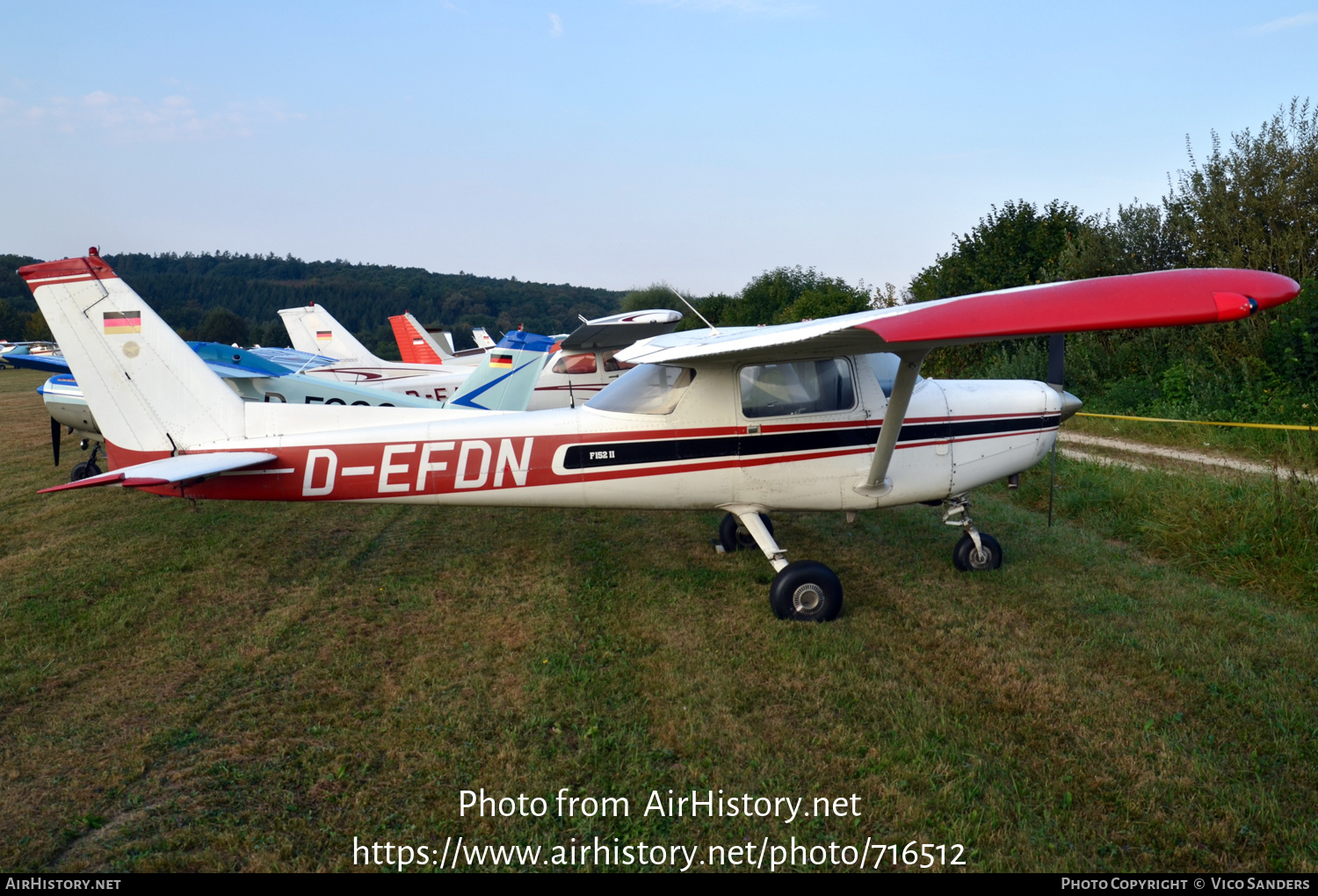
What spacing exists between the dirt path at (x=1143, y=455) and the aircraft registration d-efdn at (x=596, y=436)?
15.8ft

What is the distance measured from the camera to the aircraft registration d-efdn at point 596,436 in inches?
192

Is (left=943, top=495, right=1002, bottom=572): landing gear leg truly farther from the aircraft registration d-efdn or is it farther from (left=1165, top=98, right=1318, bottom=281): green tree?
(left=1165, top=98, right=1318, bottom=281): green tree

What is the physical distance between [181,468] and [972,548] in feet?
19.0

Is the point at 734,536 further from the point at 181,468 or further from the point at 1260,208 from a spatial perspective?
the point at 1260,208

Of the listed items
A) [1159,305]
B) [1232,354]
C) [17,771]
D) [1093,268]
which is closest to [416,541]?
[17,771]

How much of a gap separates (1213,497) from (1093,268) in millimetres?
9793

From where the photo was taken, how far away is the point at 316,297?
307 ft

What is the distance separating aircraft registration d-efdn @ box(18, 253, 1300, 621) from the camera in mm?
4867

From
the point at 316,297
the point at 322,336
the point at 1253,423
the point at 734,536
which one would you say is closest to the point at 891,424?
the point at 734,536

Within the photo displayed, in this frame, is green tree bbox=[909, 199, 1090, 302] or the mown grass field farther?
green tree bbox=[909, 199, 1090, 302]

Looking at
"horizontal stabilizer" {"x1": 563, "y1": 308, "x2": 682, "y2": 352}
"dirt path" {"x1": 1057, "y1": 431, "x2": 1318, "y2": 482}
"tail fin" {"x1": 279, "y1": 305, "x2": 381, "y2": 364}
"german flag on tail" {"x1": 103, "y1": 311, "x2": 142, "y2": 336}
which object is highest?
"tail fin" {"x1": 279, "y1": 305, "x2": 381, "y2": 364}

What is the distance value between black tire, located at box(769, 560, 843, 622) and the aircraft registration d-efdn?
0.04 ft

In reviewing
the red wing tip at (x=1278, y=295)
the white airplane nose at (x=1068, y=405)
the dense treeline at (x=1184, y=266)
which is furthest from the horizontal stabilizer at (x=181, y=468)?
the dense treeline at (x=1184, y=266)

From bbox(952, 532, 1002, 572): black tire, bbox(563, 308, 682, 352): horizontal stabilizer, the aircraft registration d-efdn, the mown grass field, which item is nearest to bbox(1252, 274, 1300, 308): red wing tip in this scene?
the aircraft registration d-efdn
